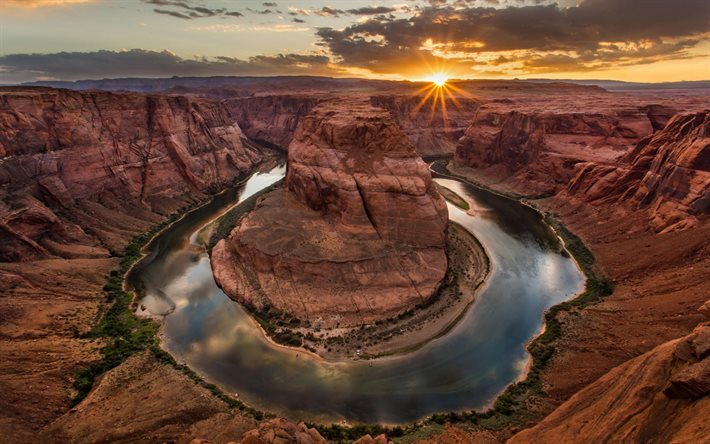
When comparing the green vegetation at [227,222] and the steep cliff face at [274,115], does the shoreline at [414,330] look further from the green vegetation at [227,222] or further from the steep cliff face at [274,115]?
the steep cliff face at [274,115]

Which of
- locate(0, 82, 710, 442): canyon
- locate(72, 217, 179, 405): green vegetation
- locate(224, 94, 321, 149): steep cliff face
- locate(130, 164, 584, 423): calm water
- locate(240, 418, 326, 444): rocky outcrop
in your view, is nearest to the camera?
locate(240, 418, 326, 444): rocky outcrop

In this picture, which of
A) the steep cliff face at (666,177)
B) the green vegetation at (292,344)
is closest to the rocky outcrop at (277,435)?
the green vegetation at (292,344)

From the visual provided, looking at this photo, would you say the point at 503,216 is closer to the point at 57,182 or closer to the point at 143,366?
the point at 143,366

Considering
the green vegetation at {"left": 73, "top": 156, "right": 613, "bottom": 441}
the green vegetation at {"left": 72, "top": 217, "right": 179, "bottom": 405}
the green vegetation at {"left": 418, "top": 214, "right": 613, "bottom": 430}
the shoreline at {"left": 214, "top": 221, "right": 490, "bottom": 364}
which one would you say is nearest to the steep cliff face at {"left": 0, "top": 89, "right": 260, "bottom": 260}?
the green vegetation at {"left": 73, "top": 156, "right": 613, "bottom": 441}

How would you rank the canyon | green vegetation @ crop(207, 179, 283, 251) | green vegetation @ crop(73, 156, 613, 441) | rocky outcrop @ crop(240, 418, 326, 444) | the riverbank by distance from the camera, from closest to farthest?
rocky outcrop @ crop(240, 418, 326, 444)
the canyon
green vegetation @ crop(73, 156, 613, 441)
the riverbank
green vegetation @ crop(207, 179, 283, 251)

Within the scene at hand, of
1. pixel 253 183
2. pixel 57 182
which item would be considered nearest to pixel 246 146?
pixel 253 183

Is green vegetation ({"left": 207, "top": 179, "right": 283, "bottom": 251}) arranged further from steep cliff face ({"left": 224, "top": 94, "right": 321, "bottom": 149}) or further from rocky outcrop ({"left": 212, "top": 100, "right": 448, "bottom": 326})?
steep cliff face ({"left": 224, "top": 94, "right": 321, "bottom": 149})
